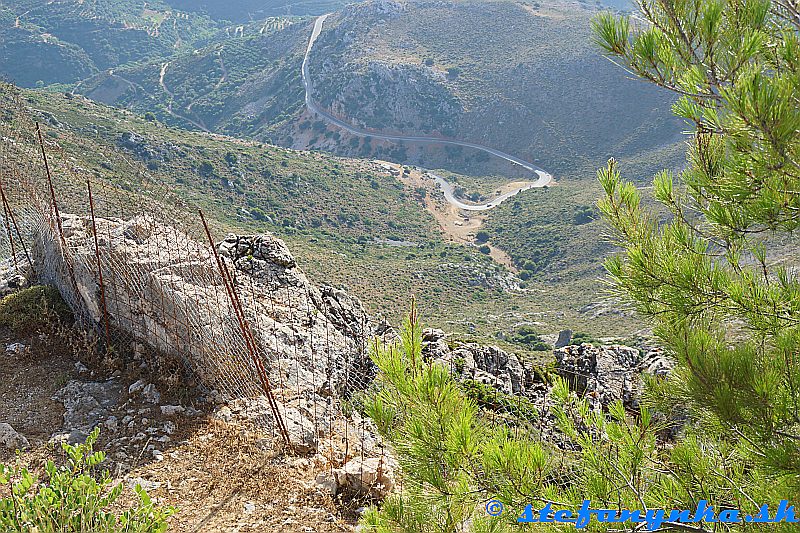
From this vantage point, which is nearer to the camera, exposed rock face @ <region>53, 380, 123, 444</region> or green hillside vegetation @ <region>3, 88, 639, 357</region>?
exposed rock face @ <region>53, 380, 123, 444</region>

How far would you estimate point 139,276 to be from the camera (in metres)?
5.70

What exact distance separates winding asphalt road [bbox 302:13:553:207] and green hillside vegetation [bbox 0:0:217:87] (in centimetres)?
3142

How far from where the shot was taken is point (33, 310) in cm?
611

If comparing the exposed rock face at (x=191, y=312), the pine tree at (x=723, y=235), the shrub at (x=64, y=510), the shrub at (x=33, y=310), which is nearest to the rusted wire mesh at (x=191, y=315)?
the exposed rock face at (x=191, y=312)

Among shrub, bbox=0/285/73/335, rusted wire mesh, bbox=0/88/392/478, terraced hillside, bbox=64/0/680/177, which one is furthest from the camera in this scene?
terraced hillside, bbox=64/0/680/177

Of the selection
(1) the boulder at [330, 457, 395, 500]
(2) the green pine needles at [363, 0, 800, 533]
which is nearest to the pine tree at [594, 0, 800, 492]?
(2) the green pine needles at [363, 0, 800, 533]

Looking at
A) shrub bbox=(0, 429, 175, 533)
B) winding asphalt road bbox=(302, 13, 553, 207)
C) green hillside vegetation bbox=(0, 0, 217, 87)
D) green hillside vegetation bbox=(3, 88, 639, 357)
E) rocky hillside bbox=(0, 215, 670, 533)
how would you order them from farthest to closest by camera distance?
green hillside vegetation bbox=(0, 0, 217, 87)
winding asphalt road bbox=(302, 13, 553, 207)
green hillside vegetation bbox=(3, 88, 639, 357)
rocky hillside bbox=(0, 215, 670, 533)
shrub bbox=(0, 429, 175, 533)

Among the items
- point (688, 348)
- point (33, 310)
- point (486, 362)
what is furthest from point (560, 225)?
point (688, 348)

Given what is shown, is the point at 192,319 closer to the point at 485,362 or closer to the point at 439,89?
the point at 485,362

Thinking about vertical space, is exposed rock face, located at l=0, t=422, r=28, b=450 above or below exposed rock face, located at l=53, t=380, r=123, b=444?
above

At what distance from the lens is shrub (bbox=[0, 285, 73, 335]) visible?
6008 millimetres

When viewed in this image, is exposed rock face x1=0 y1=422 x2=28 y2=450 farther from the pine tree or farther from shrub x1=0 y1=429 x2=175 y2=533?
the pine tree

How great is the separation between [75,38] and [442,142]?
59.0 m

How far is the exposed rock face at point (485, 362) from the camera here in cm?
817
